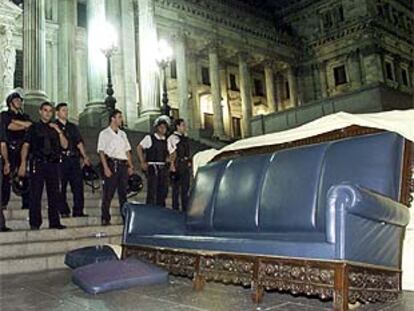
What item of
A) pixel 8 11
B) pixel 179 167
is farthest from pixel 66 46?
pixel 179 167

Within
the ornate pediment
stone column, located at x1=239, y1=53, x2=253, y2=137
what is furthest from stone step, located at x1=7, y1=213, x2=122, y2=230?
stone column, located at x1=239, y1=53, x2=253, y2=137

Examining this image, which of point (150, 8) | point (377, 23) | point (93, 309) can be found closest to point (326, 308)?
point (93, 309)

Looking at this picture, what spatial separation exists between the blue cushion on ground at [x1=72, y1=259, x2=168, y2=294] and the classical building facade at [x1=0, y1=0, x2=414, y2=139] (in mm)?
10264

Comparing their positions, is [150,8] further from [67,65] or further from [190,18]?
[190,18]

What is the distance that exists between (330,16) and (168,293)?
3715 centimetres

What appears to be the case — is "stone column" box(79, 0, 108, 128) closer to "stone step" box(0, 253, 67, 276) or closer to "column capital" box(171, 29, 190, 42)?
"stone step" box(0, 253, 67, 276)

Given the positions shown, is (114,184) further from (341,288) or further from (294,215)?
(341,288)

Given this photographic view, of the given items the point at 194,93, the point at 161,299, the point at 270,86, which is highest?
the point at 270,86

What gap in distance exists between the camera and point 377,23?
34.2 m

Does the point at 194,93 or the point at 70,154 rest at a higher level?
the point at 194,93

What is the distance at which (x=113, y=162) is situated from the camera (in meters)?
6.47

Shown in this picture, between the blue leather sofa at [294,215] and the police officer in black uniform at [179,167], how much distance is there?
7.41ft

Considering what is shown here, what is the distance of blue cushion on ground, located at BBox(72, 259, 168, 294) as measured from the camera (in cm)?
361

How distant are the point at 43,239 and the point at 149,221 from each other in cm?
184
